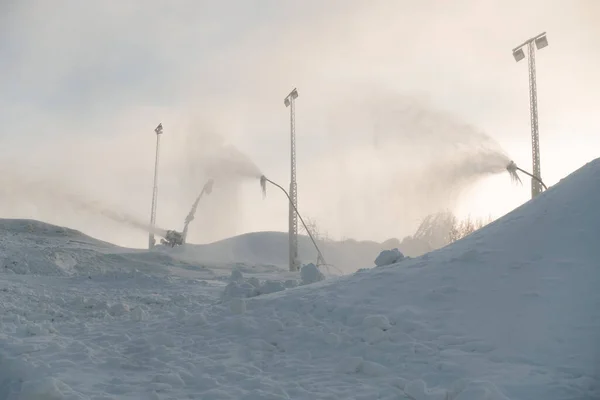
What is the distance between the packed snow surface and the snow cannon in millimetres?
38173

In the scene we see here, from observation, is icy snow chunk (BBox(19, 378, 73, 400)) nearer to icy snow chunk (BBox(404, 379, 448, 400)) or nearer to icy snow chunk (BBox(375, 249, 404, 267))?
icy snow chunk (BBox(404, 379, 448, 400))

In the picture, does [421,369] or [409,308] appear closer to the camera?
[421,369]

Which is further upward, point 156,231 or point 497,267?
point 156,231

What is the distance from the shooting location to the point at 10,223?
156 feet

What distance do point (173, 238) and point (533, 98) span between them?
3252cm

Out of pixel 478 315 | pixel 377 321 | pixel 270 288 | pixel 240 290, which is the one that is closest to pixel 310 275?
pixel 270 288

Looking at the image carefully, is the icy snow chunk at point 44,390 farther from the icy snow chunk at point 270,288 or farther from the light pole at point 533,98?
the light pole at point 533,98

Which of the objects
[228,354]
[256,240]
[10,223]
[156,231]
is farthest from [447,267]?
[256,240]

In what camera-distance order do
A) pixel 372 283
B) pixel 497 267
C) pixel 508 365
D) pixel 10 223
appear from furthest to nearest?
pixel 10 223 < pixel 372 283 < pixel 497 267 < pixel 508 365

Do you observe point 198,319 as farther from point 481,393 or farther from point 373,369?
point 481,393

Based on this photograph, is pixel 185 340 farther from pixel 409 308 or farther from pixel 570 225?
pixel 570 225

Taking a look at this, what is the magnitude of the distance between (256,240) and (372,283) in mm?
66743

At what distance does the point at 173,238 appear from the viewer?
165 ft

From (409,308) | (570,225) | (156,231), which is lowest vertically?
(409,308)
